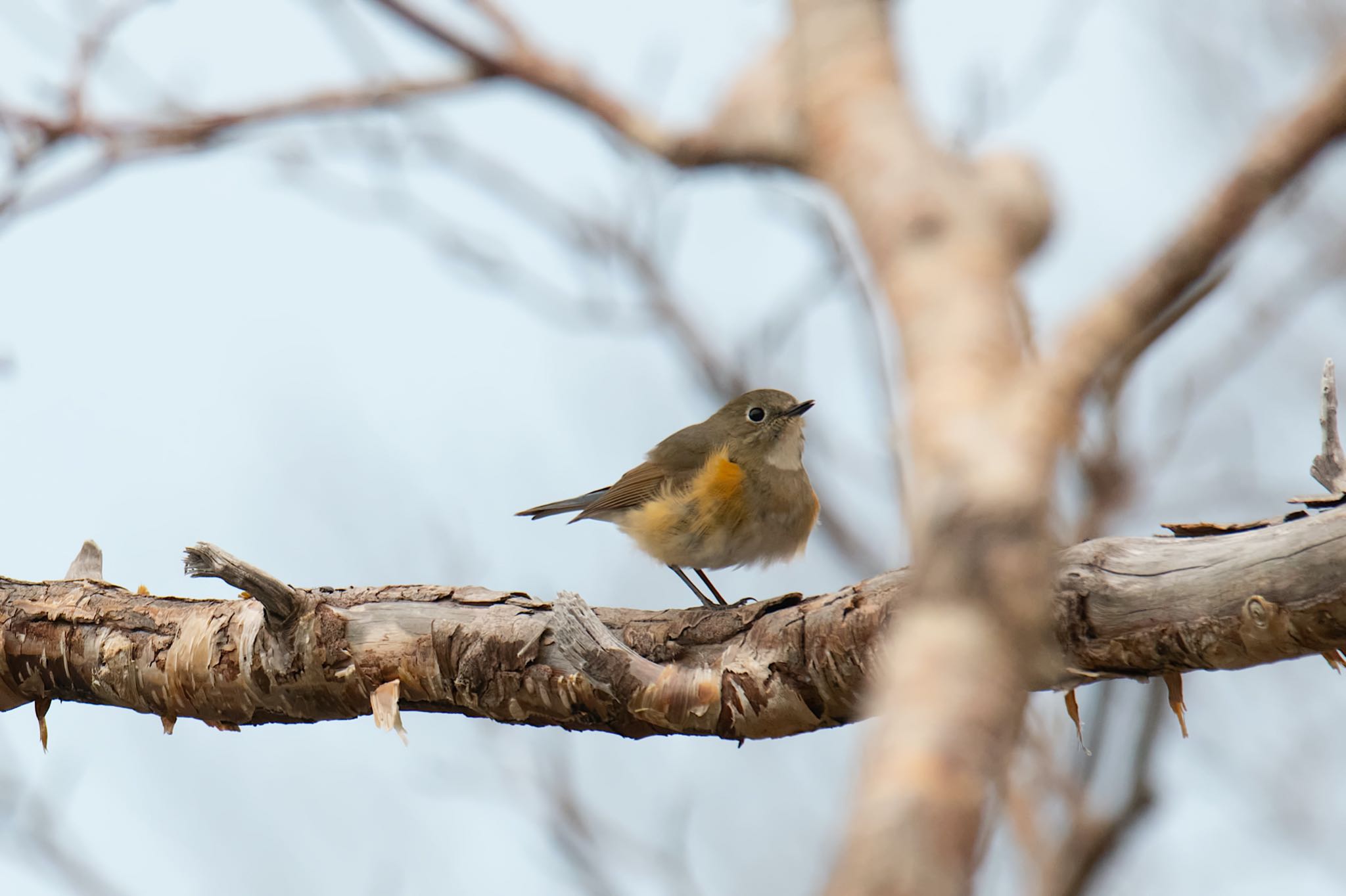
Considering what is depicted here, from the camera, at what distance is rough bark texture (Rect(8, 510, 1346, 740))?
102 inches

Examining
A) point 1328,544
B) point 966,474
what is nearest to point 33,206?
point 966,474

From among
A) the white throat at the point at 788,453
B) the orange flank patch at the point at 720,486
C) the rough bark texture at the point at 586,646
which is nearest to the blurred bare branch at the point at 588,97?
the white throat at the point at 788,453

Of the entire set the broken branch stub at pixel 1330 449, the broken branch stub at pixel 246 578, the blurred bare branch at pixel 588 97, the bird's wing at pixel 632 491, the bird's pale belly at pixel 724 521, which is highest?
the blurred bare branch at pixel 588 97

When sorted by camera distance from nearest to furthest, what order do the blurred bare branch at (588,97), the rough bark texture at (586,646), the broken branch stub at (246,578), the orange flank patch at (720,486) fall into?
the rough bark texture at (586,646) → the broken branch stub at (246,578) → the orange flank patch at (720,486) → the blurred bare branch at (588,97)

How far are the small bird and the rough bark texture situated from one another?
52.0 inches

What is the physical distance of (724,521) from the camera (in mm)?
5113

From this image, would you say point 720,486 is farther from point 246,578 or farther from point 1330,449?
point 1330,449

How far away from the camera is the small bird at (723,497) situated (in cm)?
514

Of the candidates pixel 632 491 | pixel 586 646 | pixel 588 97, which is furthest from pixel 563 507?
pixel 588 97

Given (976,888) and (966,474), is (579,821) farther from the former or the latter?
(976,888)

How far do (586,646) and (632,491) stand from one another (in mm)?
2361

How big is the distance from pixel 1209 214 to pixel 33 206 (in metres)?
5.25

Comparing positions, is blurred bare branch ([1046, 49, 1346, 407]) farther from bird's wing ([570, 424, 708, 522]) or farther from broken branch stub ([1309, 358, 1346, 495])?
bird's wing ([570, 424, 708, 522])

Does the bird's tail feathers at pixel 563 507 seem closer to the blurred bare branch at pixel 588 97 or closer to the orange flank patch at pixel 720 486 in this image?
the orange flank patch at pixel 720 486
